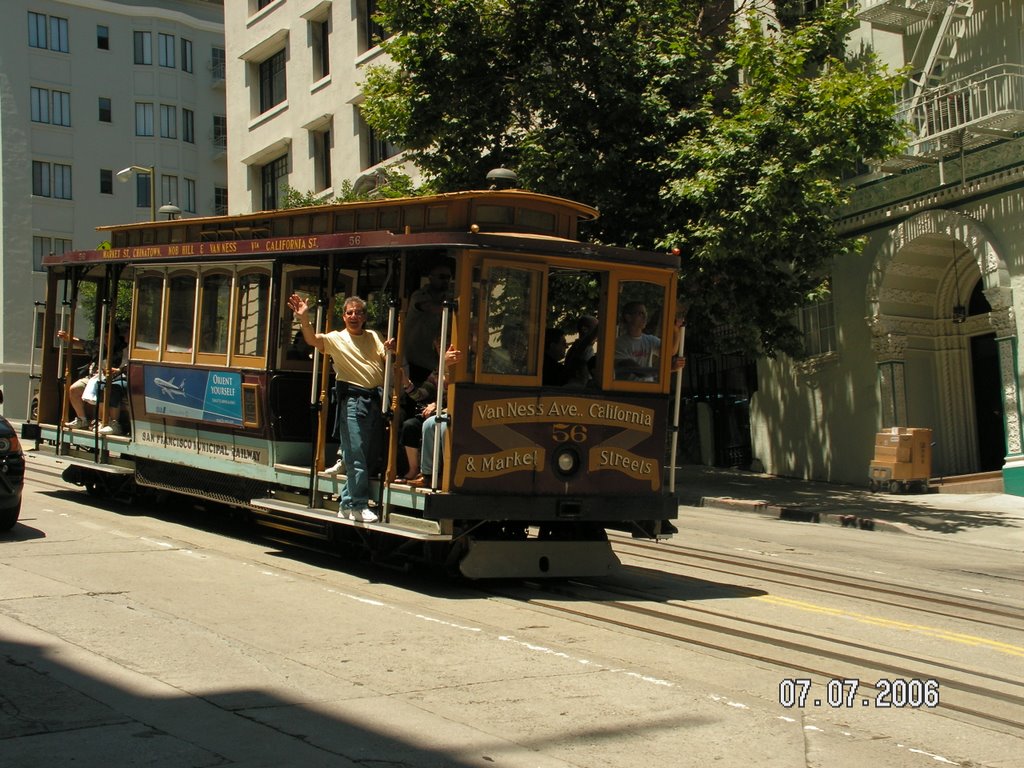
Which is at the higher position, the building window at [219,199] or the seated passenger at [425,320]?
the building window at [219,199]

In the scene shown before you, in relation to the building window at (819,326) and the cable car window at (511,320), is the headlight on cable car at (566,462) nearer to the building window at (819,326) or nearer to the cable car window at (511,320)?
the cable car window at (511,320)

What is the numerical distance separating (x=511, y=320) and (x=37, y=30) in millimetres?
49664

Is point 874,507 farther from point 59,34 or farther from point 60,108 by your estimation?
point 59,34

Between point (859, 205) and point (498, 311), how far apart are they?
15.2 m

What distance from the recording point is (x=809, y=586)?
10555 millimetres

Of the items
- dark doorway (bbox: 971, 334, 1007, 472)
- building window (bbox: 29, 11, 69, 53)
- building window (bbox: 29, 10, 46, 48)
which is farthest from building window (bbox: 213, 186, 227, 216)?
dark doorway (bbox: 971, 334, 1007, 472)

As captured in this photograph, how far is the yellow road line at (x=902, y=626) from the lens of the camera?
8195 millimetres

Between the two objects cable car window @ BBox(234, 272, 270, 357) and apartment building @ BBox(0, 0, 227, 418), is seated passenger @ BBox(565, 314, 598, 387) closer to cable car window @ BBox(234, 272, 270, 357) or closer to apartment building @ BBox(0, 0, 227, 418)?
cable car window @ BBox(234, 272, 270, 357)

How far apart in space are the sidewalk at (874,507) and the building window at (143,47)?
40.7 meters

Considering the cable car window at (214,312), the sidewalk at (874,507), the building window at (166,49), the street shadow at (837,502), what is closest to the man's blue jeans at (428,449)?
the cable car window at (214,312)

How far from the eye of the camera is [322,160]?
1465 inches

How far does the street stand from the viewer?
5516mm

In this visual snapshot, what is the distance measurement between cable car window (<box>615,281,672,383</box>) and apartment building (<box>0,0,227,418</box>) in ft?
146
